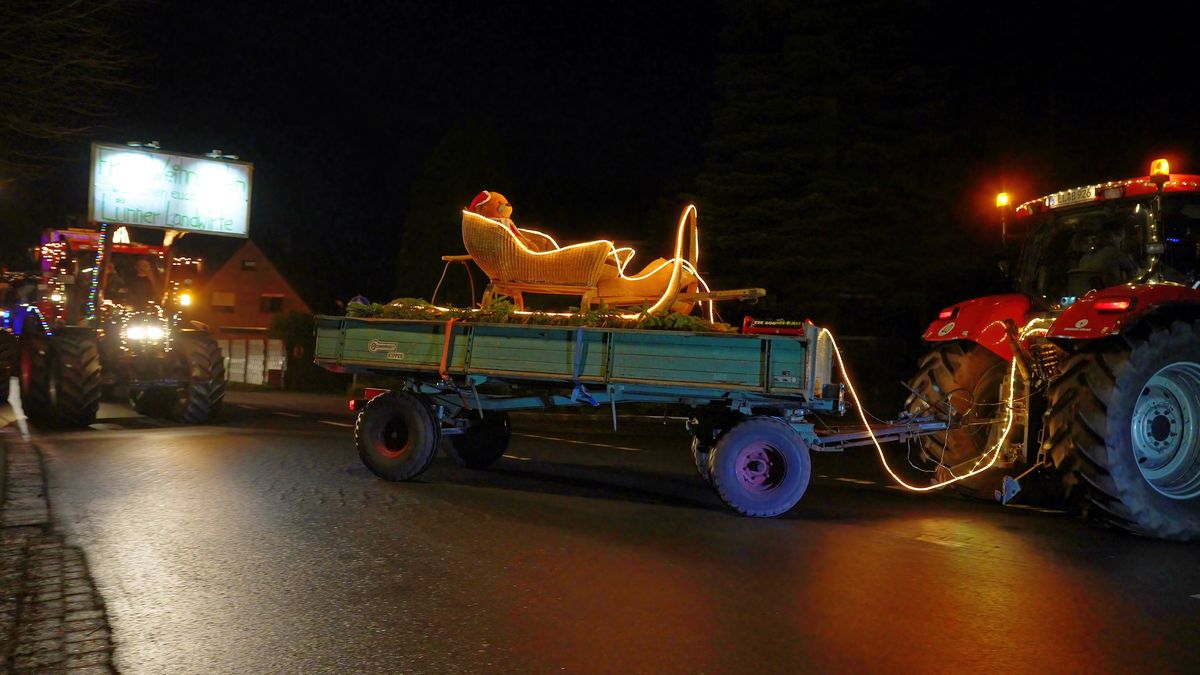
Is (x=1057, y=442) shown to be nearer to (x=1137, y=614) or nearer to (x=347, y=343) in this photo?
(x=1137, y=614)

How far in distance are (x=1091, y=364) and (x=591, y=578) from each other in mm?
4398

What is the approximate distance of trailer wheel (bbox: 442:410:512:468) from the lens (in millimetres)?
11211

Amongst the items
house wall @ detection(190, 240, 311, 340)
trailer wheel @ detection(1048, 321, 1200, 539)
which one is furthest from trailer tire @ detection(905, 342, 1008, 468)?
house wall @ detection(190, 240, 311, 340)

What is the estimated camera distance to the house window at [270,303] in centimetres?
5991

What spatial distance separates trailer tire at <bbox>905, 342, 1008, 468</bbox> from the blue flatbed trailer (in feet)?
2.16

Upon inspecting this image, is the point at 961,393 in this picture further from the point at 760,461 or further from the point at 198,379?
the point at 198,379

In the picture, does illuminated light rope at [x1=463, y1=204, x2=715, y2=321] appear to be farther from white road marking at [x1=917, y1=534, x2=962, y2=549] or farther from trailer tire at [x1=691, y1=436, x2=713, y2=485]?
white road marking at [x1=917, y1=534, x2=962, y2=549]

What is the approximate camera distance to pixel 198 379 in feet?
54.7

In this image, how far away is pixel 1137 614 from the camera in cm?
603

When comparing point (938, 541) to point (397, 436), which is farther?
point (397, 436)

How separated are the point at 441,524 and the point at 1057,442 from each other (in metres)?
4.88

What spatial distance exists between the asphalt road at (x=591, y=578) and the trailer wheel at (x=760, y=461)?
0.18m

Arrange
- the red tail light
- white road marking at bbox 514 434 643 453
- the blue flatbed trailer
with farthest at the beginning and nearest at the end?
1. white road marking at bbox 514 434 643 453
2. the blue flatbed trailer
3. the red tail light

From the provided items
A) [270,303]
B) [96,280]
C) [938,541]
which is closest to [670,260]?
[938,541]
